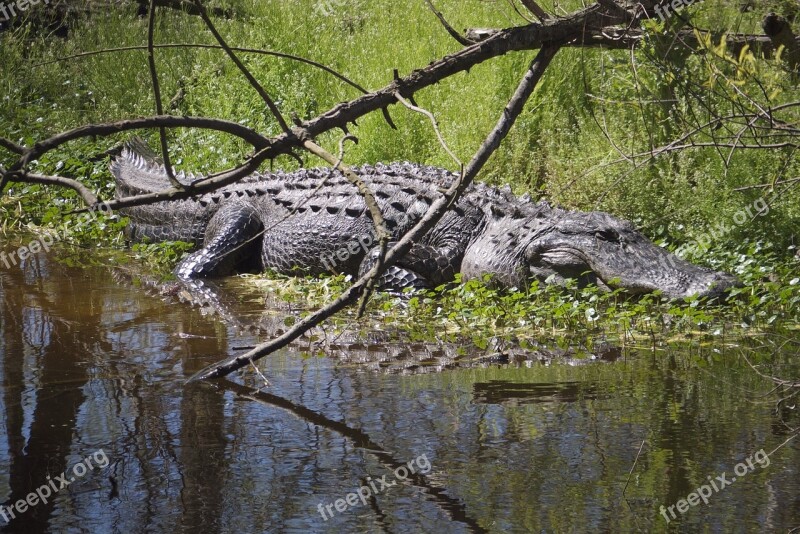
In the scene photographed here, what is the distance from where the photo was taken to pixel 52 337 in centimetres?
510

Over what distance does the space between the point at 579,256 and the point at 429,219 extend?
3159 mm

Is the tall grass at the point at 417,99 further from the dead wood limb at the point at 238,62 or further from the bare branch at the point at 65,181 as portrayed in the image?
the bare branch at the point at 65,181

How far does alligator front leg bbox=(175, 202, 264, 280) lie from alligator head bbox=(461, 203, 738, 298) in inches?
72.2

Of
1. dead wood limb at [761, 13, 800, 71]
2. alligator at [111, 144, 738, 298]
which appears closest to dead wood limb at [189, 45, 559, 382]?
dead wood limb at [761, 13, 800, 71]

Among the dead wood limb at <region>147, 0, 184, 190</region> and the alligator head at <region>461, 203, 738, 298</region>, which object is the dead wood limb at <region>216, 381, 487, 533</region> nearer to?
the dead wood limb at <region>147, 0, 184, 190</region>

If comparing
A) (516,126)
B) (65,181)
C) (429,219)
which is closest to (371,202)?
(429,219)

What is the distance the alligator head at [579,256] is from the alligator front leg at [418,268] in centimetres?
14

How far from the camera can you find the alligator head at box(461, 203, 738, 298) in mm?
5727

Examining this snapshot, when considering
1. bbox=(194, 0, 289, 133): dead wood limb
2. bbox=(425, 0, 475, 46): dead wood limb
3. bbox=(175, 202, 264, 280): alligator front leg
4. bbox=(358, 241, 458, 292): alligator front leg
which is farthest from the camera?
bbox=(175, 202, 264, 280): alligator front leg

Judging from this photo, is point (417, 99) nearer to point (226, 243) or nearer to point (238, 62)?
point (226, 243)

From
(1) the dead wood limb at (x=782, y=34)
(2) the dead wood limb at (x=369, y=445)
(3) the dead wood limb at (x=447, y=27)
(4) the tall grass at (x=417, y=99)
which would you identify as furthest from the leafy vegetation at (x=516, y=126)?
(2) the dead wood limb at (x=369, y=445)

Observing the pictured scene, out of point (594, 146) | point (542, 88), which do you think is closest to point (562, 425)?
point (594, 146)

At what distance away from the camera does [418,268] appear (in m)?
6.62

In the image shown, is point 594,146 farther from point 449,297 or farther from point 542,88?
point 449,297
